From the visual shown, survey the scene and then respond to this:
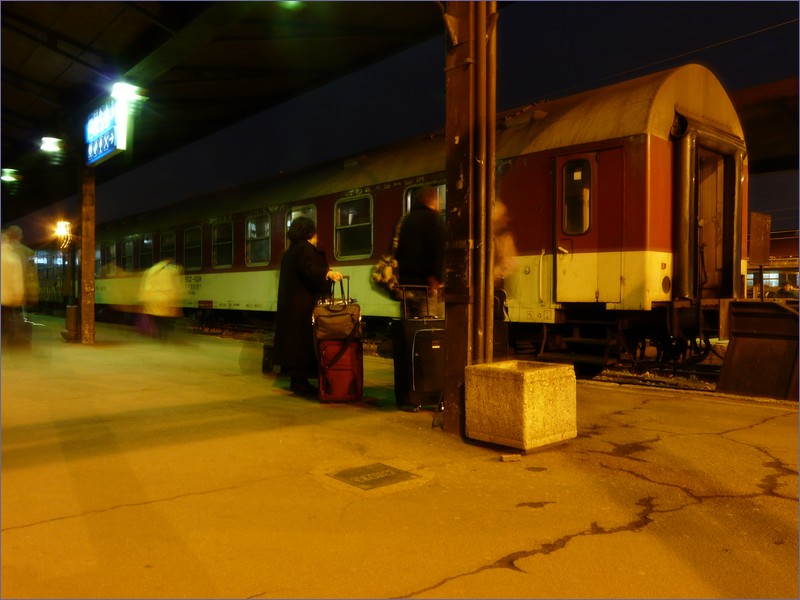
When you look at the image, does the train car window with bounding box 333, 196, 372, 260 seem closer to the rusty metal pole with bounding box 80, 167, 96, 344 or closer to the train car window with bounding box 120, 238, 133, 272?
the rusty metal pole with bounding box 80, 167, 96, 344

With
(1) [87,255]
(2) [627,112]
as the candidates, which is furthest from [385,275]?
(1) [87,255]

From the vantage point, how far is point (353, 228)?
1161cm

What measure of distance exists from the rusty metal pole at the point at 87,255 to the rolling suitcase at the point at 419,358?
896 centimetres

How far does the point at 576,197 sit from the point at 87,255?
9933 mm

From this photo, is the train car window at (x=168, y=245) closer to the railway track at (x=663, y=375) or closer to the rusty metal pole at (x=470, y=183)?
the railway track at (x=663, y=375)

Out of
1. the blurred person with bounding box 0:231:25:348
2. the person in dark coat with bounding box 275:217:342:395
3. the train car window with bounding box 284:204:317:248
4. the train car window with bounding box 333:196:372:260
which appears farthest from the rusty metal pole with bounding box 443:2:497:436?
the train car window with bounding box 284:204:317:248

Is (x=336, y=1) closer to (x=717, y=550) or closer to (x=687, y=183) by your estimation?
(x=687, y=183)

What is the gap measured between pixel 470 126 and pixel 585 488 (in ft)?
10.0

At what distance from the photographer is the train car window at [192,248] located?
16486 mm

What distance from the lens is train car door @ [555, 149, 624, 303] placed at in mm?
7824

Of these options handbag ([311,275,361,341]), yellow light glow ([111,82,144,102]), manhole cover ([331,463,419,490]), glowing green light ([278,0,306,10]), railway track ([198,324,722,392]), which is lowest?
manhole cover ([331,463,419,490])

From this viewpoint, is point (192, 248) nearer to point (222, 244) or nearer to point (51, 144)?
point (222, 244)

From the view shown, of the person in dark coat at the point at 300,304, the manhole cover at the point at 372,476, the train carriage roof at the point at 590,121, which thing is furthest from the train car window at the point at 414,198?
the manhole cover at the point at 372,476

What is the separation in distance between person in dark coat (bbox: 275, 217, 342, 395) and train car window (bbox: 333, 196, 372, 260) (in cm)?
396
